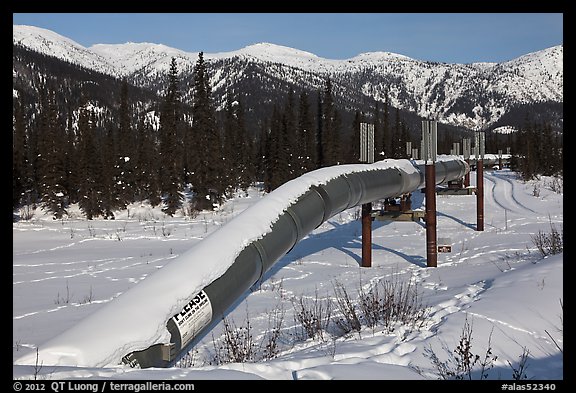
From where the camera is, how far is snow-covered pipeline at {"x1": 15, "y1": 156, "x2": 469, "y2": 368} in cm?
337

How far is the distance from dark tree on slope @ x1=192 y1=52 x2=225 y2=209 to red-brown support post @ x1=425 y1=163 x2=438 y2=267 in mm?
20064

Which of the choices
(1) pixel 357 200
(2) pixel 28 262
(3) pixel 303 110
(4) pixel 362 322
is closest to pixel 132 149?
(3) pixel 303 110

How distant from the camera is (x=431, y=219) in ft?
34.5

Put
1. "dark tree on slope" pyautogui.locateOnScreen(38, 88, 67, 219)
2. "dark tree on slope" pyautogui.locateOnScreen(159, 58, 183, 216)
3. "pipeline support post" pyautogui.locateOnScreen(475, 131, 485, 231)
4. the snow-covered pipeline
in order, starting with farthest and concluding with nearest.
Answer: "dark tree on slope" pyautogui.locateOnScreen(38, 88, 67, 219) → "dark tree on slope" pyautogui.locateOnScreen(159, 58, 183, 216) → "pipeline support post" pyautogui.locateOnScreen(475, 131, 485, 231) → the snow-covered pipeline

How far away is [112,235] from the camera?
17.7 meters

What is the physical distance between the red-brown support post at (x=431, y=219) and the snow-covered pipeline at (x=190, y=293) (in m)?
3.86

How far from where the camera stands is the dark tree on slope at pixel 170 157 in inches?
1168

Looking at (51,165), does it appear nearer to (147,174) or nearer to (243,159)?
(147,174)

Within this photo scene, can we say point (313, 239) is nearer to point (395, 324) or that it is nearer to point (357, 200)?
point (357, 200)

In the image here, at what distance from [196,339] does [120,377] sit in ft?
4.64

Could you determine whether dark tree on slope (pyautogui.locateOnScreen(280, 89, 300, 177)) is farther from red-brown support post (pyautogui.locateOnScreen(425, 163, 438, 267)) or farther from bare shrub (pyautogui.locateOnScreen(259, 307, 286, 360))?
bare shrub (pyautogui.locateOnScreen(259, 307, 286, 360))

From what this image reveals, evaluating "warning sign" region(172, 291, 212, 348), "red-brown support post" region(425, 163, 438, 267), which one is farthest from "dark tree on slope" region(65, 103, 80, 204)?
"warning sign" region(172, 291, 212, 348)

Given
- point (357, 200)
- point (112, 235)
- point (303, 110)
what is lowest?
point (112, 235)

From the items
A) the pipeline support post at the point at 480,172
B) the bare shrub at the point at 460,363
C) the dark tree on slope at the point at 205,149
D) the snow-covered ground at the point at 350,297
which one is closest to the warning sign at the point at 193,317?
the snow-covered ground at the point at 350,297
